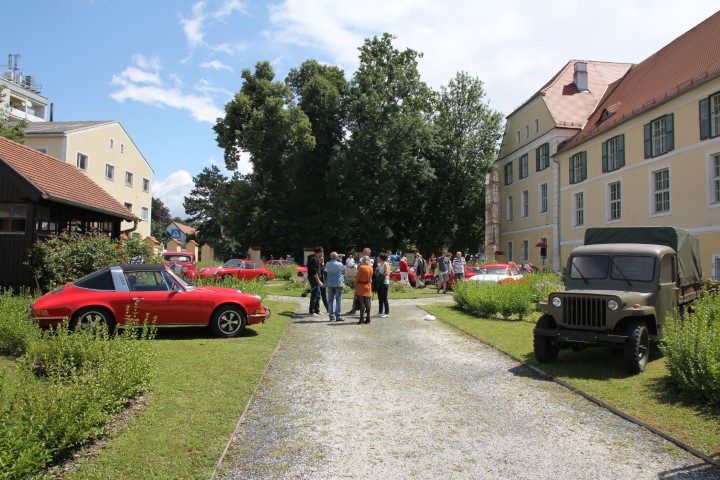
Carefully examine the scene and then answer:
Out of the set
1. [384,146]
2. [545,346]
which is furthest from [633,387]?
[384,146]

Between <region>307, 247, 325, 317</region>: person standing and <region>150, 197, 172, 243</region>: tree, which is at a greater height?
<region>150, 197, 172, 243</region>: tree

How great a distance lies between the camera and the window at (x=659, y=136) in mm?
25688

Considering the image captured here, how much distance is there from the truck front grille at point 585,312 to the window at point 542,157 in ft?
109

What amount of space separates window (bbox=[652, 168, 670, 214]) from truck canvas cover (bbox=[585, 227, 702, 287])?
628 inches

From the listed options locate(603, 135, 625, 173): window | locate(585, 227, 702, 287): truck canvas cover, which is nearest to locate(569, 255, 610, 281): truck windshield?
locate(585, 227, 702, 287): truck canvas cover

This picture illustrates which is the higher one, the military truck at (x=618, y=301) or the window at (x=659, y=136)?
the window at (x=659, y=136)

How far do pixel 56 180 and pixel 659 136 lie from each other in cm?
2654

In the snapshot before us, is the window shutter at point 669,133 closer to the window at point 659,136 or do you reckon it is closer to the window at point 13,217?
the window at point 659,136

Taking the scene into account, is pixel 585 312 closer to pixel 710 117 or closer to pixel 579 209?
pixel 710 117

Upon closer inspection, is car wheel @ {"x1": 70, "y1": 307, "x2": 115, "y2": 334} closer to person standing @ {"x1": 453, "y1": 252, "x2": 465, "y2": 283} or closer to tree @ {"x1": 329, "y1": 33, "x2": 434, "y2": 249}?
person standing @ {"x1": 453, "y1": 252, "x2": 465, "y2": 283}

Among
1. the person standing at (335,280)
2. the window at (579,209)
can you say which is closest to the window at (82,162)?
the person standing at (335,280)

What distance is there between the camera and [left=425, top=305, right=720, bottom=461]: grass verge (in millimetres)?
5527

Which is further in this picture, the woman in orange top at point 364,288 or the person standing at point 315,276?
the person standing at point 315,276

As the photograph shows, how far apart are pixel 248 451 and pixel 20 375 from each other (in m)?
2.28
